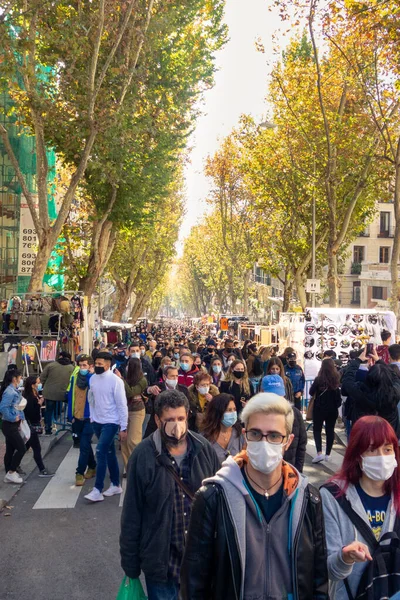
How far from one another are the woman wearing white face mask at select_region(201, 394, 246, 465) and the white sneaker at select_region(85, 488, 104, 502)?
2976 millimetres

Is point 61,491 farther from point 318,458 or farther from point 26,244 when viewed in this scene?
point 26,244

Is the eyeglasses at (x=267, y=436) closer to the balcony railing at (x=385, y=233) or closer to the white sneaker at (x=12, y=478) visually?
the white sneaker at (x=12, y=478)

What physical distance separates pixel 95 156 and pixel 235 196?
2331 centimetres

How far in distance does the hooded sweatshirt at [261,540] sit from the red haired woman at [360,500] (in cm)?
43

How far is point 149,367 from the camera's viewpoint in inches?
490

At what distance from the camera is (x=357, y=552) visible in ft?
9.36

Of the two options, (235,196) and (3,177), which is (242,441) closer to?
(3,177)

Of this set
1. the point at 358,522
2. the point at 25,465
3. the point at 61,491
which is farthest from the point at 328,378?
the point at 358,522

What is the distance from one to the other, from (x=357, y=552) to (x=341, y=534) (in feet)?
0.95

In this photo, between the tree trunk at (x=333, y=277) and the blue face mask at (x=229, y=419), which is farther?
the tree trunk at (x=333, y=277)

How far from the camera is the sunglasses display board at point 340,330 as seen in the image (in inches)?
616

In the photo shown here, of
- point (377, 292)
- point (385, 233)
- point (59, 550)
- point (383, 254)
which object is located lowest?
point (59, 550)

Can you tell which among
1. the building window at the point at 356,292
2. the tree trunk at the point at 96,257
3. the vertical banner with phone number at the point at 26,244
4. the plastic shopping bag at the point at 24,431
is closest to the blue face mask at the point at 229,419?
the plastic shopping bag at the point at 24,431

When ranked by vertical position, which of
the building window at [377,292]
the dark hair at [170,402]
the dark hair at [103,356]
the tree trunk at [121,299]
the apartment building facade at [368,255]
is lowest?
the dark hair at [170,402]
